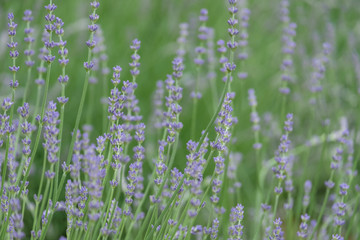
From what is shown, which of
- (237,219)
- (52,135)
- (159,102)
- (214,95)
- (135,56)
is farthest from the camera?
(214,95)

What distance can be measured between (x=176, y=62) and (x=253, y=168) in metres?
1.91

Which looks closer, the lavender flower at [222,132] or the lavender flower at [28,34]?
the lavender flower at [222,132]

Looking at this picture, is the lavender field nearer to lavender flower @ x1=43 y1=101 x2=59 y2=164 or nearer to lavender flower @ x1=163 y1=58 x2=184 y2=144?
lavender flower @ x1=163 y1=58 x2=184 y2=144

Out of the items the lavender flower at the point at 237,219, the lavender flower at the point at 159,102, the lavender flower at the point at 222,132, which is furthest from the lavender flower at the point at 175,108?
the lavender flower at the point at 159,102

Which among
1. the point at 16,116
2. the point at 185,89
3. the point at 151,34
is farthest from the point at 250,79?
the point at 16,116

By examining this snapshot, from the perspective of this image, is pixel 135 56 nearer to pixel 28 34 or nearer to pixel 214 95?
pixel 28 34

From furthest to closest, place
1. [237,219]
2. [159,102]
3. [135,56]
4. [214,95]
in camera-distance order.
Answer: [214,95], [159,102], [135,56], [237,219]

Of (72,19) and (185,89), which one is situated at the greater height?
(72,19)

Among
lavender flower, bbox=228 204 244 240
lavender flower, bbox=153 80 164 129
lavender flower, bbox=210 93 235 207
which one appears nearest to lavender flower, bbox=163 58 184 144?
lavender flower, bbox=210 93 235 207

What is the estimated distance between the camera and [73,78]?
3.56 meters

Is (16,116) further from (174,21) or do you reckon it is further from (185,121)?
(174,21)

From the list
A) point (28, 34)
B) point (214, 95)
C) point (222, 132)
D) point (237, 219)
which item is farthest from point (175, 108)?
point (214, 95)

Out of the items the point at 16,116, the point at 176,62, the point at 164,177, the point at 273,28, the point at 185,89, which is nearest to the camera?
the point at 164,177

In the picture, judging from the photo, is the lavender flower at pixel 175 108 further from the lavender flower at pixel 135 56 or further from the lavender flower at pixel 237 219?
the lavender flower at pixel 237 219
